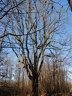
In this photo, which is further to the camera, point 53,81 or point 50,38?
point 53,81

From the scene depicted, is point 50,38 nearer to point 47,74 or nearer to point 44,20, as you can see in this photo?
point 44,20

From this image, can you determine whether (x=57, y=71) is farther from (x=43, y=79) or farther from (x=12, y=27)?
(x=12, y=27)

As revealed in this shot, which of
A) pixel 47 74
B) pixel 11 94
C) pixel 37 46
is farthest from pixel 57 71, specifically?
pixel 37 46

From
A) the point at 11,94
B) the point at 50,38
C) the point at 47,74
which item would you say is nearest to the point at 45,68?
the point at 47,74

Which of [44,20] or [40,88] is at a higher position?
[44,20]

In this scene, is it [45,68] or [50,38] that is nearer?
[50,38]

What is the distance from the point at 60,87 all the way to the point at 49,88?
8.00 ft

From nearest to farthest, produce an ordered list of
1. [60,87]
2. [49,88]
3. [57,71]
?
[49,88] → [60,87] → [57,71]

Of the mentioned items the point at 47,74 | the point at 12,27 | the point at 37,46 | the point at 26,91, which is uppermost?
the point at 12,27

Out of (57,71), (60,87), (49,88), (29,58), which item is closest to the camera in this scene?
(29,58)

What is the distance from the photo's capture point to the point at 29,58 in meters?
20.8

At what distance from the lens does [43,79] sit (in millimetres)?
29859

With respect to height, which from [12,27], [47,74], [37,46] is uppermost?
[12,27]

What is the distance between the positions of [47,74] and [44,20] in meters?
11.2
